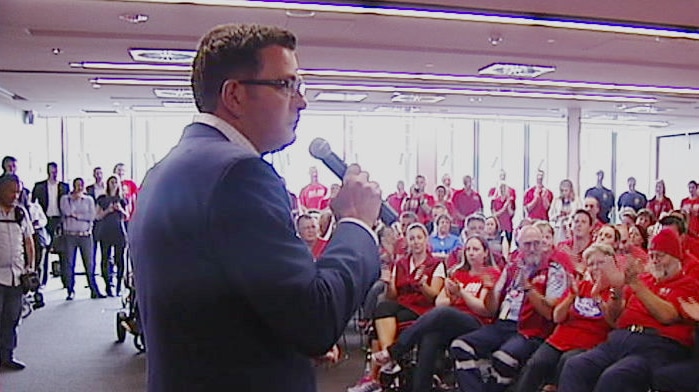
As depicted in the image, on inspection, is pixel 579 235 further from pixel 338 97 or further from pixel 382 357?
pixel 338 97

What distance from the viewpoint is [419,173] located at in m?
12.5

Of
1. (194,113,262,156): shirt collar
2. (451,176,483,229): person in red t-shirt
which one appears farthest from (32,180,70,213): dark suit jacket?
(194,113,262,156): shirt collar

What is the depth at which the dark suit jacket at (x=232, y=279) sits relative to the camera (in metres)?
0.95

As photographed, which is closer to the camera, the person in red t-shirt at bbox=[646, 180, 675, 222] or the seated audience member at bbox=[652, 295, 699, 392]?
the seated audience member at bbox=[652, 295, 699, 392]

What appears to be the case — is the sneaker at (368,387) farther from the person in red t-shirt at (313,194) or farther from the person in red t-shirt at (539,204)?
the person in red t-shirt at (539,204)

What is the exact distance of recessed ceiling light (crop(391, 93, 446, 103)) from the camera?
940 centimetres

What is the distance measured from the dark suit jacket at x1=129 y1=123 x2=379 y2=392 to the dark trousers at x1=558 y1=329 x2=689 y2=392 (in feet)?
7.50

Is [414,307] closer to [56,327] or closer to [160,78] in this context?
[56,327]

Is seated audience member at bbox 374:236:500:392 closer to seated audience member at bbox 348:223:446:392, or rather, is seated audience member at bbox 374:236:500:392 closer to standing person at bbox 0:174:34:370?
seated audience member at bbox 348:223:446:392

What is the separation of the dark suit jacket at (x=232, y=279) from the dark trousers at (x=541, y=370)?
2.50 meters

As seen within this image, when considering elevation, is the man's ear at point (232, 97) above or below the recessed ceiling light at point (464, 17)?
below

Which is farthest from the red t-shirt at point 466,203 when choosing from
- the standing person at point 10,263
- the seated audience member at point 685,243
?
the standing person at point 10,263

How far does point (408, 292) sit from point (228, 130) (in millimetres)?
3307

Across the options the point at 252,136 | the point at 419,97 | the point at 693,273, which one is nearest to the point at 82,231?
the point at 419,97
